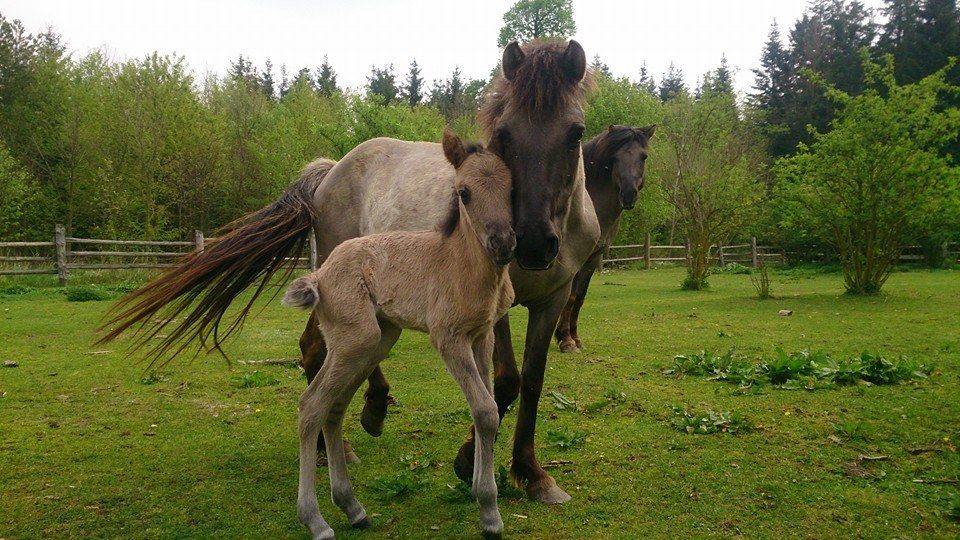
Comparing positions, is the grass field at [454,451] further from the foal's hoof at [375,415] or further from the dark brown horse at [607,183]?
the dark brown horse at [607,183]

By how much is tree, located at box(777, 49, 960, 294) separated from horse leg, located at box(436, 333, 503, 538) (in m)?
13.8

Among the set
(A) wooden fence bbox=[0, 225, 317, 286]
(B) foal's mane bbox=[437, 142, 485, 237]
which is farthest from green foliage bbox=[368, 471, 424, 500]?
(A) wooden fence bbox=[0, 225, 317, 286]

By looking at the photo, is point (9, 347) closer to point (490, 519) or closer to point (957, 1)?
point (490, 519)

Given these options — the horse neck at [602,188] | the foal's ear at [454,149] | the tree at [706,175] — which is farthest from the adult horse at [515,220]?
the tree at [706,175]

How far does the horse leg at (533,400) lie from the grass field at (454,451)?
152 mm

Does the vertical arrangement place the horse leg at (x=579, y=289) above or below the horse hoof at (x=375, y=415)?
above

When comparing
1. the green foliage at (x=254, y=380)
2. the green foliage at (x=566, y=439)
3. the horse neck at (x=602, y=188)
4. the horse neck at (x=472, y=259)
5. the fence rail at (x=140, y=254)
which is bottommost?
the green foliage at (x=254, y=380)

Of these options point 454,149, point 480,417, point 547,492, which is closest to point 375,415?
point 547,492

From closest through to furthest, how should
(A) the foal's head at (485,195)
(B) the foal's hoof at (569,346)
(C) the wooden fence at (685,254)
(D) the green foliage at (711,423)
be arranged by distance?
(A) the foal's head at (485,195)
(D) the green foliage at (711,423)
(B) the foal's hoof at (569,346)
(C) the wooden fence at (685,254)

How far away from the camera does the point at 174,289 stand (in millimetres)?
4176

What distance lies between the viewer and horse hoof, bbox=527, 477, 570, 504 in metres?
3.76

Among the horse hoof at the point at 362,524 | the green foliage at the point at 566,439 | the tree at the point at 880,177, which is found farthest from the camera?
the tree at the point at 880,177

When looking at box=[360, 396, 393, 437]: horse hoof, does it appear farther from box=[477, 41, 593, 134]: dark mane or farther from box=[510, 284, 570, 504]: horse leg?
box=[477, 41, 593, 134]: dark mane

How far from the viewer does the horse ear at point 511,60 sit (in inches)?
145
